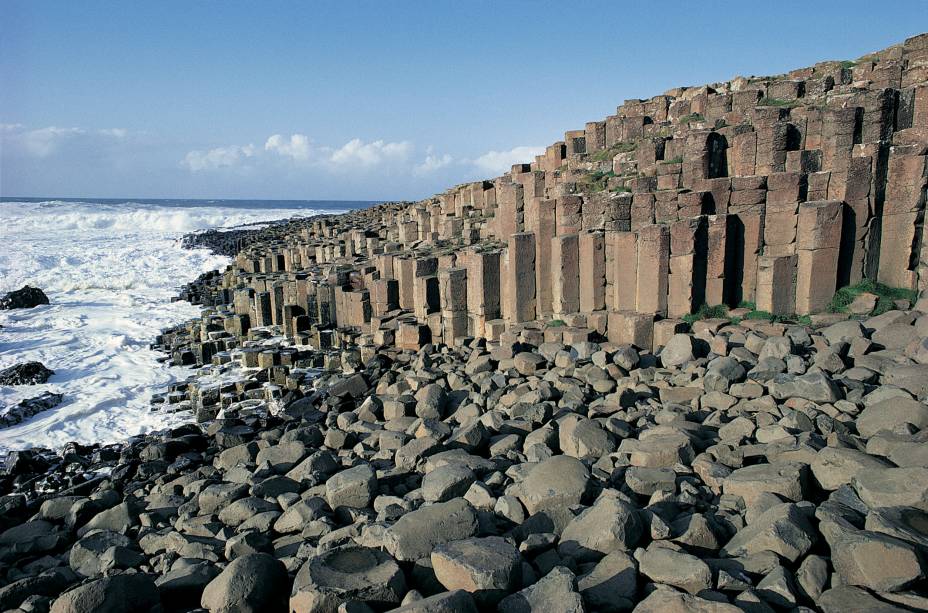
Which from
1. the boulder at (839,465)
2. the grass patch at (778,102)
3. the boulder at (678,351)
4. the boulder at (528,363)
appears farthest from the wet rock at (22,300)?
the boulder at (839,465)

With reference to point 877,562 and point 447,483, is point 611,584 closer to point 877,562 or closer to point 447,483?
point 877,562

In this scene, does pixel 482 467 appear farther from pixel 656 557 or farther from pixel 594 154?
pixel 594 154

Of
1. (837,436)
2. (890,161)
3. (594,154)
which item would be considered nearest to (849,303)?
(890,161)

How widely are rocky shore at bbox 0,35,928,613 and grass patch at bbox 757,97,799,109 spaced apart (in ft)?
0.31

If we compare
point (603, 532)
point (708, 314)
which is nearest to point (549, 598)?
point (603, 532)

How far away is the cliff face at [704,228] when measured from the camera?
813 cm

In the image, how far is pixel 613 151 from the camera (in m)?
12.8

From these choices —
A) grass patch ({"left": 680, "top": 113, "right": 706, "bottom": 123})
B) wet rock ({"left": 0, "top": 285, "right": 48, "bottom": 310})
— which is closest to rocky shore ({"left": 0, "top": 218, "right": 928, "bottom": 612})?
grass patch ({"left": 680, "top": 113, "right": 706, "bottom": 123})

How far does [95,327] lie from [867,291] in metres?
18.0

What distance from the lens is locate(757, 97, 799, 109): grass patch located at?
10.4 metres

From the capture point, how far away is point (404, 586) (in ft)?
11.4

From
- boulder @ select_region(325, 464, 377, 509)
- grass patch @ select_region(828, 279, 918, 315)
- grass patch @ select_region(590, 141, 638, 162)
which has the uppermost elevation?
grass patch @ select_region(590, 141, 638, 162)

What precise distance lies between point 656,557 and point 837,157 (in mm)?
7009

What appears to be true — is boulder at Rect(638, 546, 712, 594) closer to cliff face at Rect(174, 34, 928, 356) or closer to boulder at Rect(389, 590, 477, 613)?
boulder at Rect(389, 590, 477, 613)
